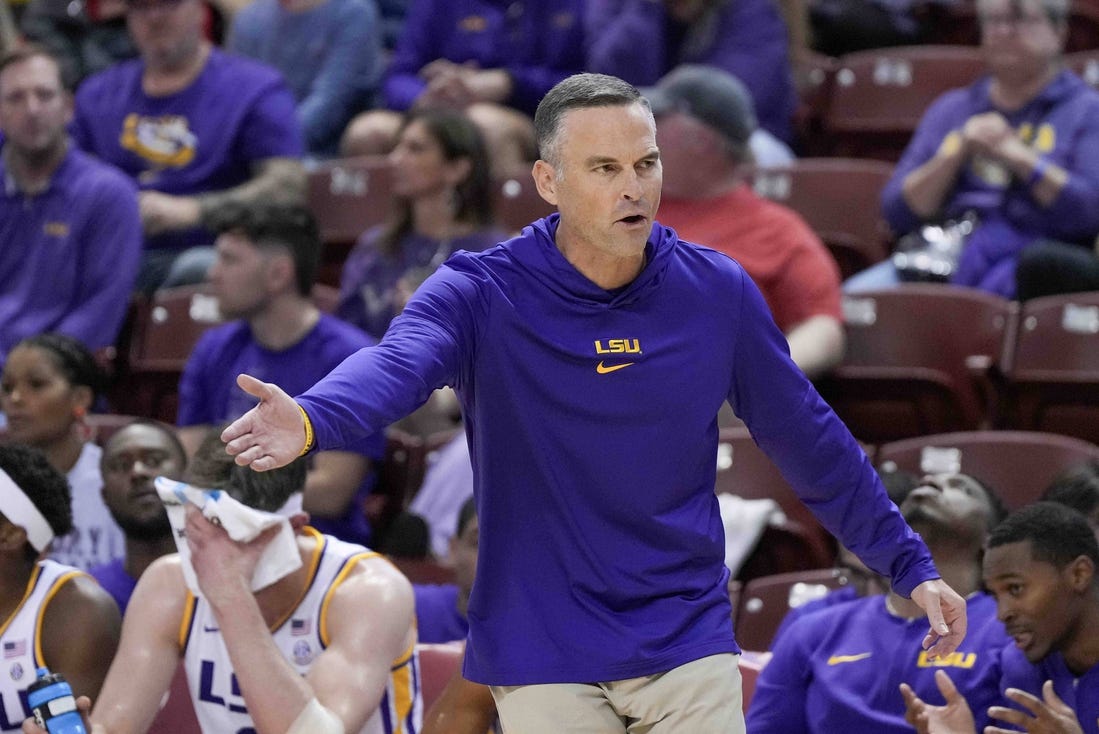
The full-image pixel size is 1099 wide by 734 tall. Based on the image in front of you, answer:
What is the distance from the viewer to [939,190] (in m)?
6.12

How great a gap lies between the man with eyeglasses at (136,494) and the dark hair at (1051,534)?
212 centimetres

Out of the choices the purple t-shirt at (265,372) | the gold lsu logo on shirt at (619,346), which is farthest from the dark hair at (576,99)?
the purple t-shirt at (265,372)

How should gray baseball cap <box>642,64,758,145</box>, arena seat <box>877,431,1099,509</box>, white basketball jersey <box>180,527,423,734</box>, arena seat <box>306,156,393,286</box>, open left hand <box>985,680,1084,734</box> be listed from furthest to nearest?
arena seat <box>306,156,393,286</box> < gray baseball cap <box>642,64,758,145</box> < arena seat <box>877,431,1099,509</box> < white basketball jersey <box>180,527,423,734</box> < open left hand <box>985,680,1084,734</box>

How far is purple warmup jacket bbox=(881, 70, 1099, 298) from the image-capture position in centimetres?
587

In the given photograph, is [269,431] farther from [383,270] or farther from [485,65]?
[485,65]

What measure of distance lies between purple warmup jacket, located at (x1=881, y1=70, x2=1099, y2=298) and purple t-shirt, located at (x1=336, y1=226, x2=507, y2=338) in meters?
1.52

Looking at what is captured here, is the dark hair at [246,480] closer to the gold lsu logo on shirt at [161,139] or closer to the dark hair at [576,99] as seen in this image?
the dark hair at [576,99]

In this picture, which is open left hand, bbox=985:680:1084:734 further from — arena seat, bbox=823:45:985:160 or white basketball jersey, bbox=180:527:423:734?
arena seat, bbox=823:45:985:160

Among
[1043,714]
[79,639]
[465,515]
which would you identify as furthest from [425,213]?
[1043,714]

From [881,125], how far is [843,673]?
4.17 metres

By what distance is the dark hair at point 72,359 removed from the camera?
549cm

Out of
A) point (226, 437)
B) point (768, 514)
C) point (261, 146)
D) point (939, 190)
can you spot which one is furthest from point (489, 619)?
point (261, 146)

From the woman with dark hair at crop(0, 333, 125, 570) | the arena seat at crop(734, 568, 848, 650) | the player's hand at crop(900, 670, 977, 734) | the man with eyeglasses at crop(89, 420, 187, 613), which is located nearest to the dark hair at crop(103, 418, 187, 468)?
the man with eyeglasses at crop(89, 420, 187, 613)

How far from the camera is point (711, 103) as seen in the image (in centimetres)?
587
